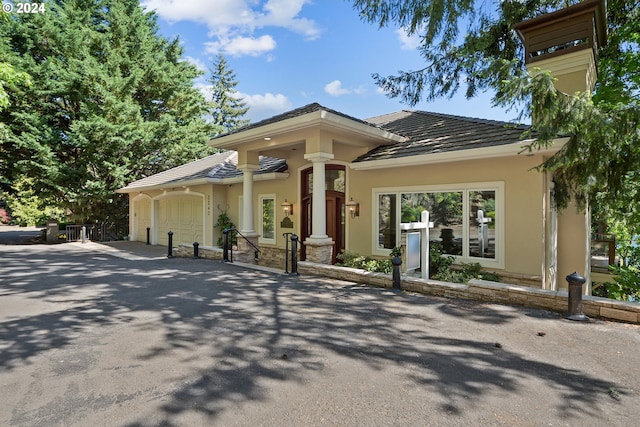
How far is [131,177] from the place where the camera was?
1936 cm

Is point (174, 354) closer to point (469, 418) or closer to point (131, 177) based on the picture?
point (469, 418)

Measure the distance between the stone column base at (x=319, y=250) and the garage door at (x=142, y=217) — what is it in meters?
12.8

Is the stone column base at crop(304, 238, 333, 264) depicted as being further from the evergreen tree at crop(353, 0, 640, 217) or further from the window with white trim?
the evergreen tree at crop(353, 0, 640, 217)

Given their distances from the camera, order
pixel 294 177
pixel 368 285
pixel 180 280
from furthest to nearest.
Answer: pixel 294 177 → pixel 180 280 → pixel 368 285

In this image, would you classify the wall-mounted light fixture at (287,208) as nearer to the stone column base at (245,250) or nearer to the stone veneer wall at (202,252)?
the stone column base at (245,250)

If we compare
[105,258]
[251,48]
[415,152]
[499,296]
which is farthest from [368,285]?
[251,48]

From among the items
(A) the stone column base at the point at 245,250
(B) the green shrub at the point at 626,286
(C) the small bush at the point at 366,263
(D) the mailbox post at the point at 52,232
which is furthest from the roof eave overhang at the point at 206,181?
(B) the green shrub at the point at 626,286

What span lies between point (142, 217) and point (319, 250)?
14162 millimetres

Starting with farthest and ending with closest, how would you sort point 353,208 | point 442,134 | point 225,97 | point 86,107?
1. point 225,97
2. point 86,107
3. point 353,208
4. point 442,134

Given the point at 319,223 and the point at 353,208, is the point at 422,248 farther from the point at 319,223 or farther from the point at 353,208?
the point at 353,208

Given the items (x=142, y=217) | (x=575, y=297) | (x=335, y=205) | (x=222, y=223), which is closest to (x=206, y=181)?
(x=222, y=223)

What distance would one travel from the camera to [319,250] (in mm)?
8289

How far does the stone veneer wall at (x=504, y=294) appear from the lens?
4785mm

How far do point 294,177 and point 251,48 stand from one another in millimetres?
8077
